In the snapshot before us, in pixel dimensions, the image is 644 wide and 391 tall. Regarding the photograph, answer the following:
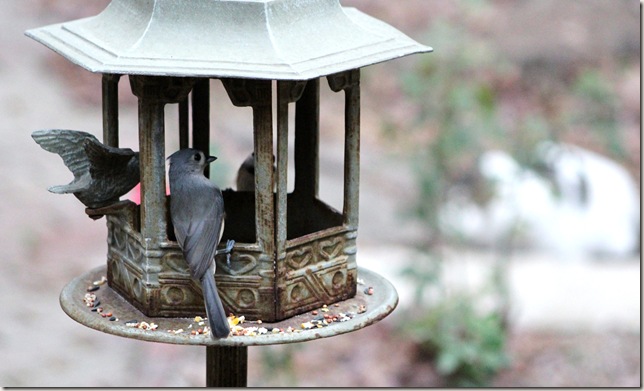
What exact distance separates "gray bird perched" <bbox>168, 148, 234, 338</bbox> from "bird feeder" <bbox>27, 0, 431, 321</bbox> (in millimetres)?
69

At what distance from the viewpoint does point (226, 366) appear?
322 cm

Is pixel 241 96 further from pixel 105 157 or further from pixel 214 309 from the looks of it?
pixel 214 309

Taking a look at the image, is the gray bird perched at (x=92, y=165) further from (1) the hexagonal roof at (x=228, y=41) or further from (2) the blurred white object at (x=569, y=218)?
(2) the blurred white object at (x=569, y=218)

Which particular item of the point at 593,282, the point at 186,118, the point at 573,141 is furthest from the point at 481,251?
the point at 186,118

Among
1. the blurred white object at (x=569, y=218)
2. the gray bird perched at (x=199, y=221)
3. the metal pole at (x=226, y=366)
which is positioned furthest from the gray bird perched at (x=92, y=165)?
the blurred white object at (x=569, y=218)

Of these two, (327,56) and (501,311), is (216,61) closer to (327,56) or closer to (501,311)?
(327,56)

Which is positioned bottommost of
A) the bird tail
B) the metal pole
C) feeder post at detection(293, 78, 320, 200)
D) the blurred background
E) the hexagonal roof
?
the blurred background

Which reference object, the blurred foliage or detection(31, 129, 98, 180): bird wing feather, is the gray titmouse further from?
the blurred foliage

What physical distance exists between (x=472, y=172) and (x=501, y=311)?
2295 millimetres

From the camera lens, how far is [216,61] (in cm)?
269

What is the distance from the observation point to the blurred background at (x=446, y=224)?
5.66 meters

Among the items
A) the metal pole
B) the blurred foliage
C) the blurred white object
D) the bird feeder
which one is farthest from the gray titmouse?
the blurred white object

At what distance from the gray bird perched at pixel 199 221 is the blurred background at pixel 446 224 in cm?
91

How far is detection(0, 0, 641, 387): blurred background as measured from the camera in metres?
5.66
